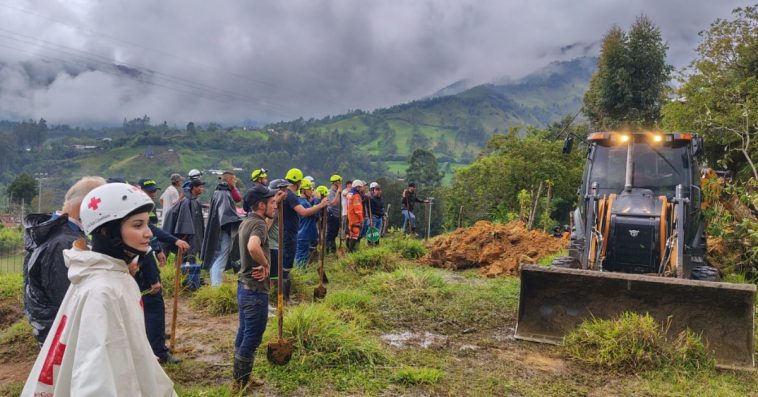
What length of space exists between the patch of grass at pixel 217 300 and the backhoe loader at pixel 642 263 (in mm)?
3939

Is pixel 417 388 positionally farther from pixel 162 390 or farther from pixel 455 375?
pixel 162 390

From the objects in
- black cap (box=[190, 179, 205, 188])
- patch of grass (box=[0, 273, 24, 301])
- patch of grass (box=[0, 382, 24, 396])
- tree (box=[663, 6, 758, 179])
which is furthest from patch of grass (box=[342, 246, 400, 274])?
tree (box=[663, 6, 758, 179])

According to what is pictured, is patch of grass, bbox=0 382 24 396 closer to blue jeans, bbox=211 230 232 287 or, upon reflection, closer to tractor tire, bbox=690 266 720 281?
blue jeans, bbox=211 230 232 287

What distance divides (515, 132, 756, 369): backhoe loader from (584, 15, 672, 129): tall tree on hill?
84.2 ft

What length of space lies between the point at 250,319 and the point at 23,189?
167 ft

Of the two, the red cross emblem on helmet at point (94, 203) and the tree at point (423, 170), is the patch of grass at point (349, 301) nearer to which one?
the red cross emblem on helmet at point (94, 203)

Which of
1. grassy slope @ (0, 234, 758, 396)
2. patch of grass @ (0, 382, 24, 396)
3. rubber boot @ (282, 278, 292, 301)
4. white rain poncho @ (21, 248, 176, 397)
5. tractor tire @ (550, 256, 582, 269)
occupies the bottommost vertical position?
patch of grass @ (0, 382, 24, 396)

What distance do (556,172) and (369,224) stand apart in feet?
53.5

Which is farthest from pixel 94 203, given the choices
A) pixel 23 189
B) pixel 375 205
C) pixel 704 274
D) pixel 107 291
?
pixel 23 189

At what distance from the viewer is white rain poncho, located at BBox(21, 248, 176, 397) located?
2.09 metres

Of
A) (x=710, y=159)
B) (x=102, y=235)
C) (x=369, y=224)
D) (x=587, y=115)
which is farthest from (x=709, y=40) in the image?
(x=102, y=235)

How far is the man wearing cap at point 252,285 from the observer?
4.37 meters

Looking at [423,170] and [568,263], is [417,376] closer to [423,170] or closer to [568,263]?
[568,263]

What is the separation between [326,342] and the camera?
5.38m
